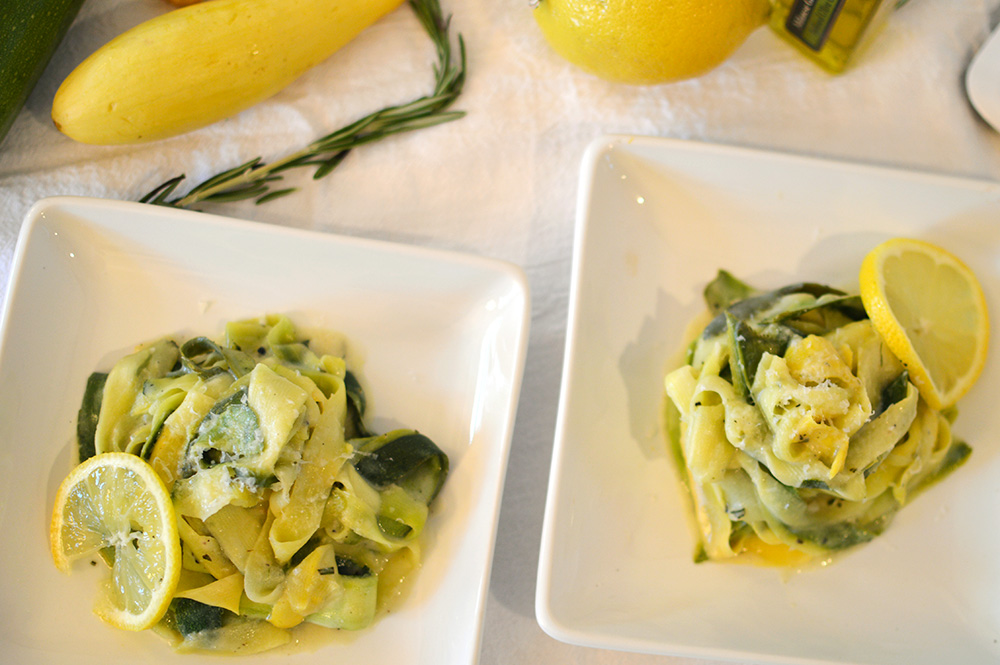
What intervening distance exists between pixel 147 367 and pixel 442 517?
0.62 meters

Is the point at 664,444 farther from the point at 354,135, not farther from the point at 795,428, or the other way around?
the point at 354,135

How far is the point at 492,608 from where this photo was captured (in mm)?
1425

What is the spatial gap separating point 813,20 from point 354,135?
968 mm

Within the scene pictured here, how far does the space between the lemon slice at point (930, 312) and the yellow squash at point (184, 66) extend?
114 centimetres

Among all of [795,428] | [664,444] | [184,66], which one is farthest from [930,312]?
[184,66]

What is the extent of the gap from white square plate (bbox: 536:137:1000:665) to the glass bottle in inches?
11.9

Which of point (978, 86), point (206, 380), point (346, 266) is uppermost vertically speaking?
point (978, 86)

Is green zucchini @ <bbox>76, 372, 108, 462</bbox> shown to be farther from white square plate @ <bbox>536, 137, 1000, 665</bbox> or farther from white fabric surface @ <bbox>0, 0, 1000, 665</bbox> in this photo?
white square plate @ <bbox>536, 137, 1000, 665</bbox>

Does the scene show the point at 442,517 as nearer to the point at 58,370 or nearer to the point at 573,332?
the point at 573,332

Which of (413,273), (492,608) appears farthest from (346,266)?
(492,608)

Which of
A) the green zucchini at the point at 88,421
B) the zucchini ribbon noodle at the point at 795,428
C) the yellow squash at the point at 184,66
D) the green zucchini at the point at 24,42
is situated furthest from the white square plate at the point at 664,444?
the green zucchini at the point at 24,42

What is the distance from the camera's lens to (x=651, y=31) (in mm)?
1238

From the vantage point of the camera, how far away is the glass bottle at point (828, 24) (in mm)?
1402

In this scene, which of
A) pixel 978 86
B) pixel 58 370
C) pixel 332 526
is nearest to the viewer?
pixel 332 526
